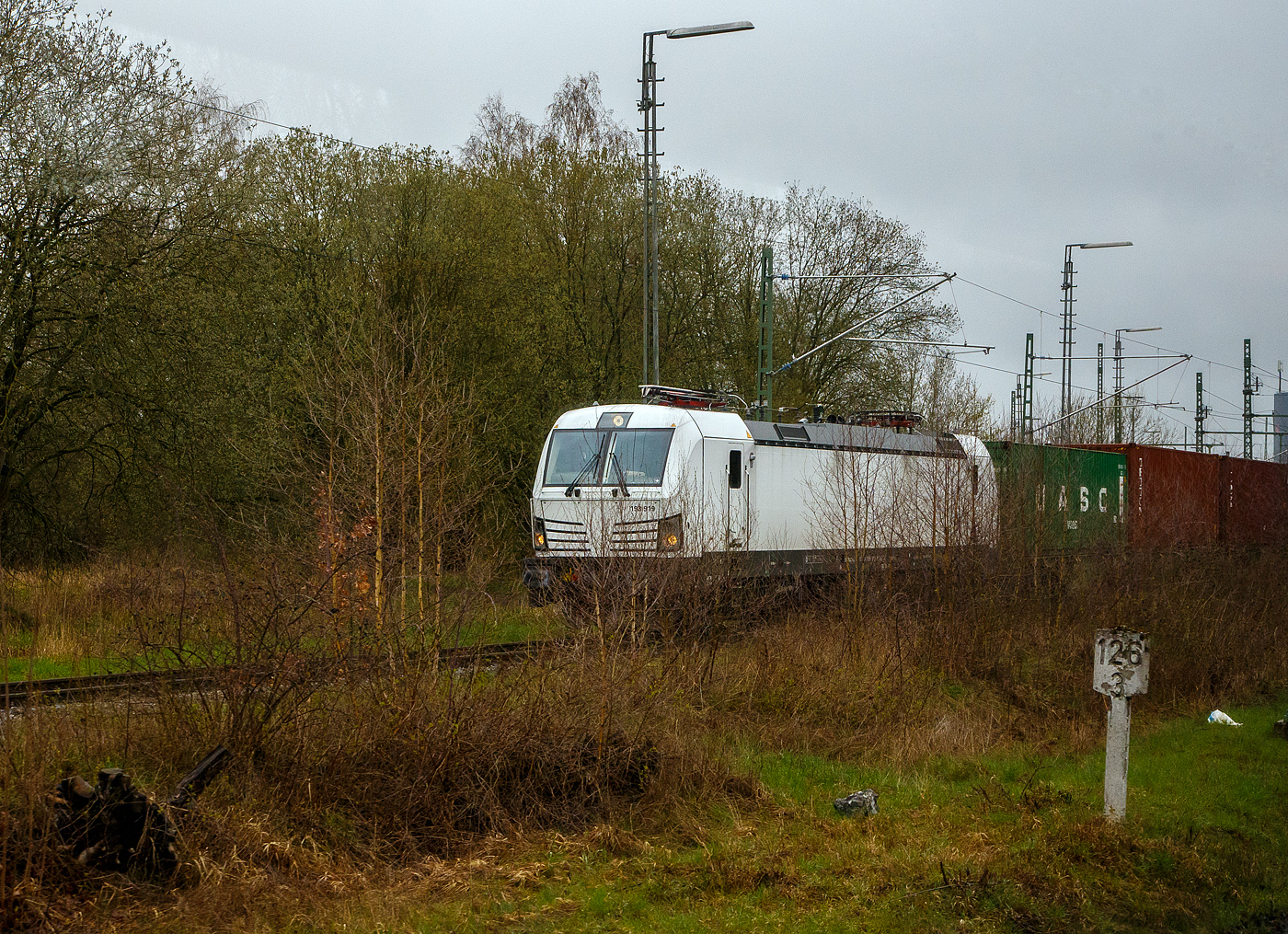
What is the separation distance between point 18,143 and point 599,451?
28.9 feet

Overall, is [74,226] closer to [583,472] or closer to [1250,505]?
[583,472]

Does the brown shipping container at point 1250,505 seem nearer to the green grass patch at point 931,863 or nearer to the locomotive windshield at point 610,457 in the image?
the locomotive windshield at point 610,457

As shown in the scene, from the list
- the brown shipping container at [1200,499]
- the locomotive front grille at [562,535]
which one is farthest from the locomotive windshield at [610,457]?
the brown shipping container at [1200,499]

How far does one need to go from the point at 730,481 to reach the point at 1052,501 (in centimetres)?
511

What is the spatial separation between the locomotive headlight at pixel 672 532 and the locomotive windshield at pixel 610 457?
1803 millimetres

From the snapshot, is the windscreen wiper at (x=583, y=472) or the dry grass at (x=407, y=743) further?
the windscreen wiper at (x=583, y=472)

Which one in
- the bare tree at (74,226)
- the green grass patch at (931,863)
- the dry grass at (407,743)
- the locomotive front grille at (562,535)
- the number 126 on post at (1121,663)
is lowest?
the green grass patch at (931,863)

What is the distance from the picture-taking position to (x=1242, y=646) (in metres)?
15.3

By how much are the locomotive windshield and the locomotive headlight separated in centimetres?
180

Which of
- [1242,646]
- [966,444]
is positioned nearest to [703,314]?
[966,444]

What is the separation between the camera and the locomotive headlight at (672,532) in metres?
12.1

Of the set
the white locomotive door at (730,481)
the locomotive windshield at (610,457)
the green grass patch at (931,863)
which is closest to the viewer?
the green grass patch at (931,863)

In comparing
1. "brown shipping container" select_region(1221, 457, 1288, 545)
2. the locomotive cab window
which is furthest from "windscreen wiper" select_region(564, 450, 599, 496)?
"brown shipping container" select_region(1221, 457, 1288, 545)

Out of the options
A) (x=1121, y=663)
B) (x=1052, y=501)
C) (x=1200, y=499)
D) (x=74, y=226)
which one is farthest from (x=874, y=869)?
(x=1200, y=499)
